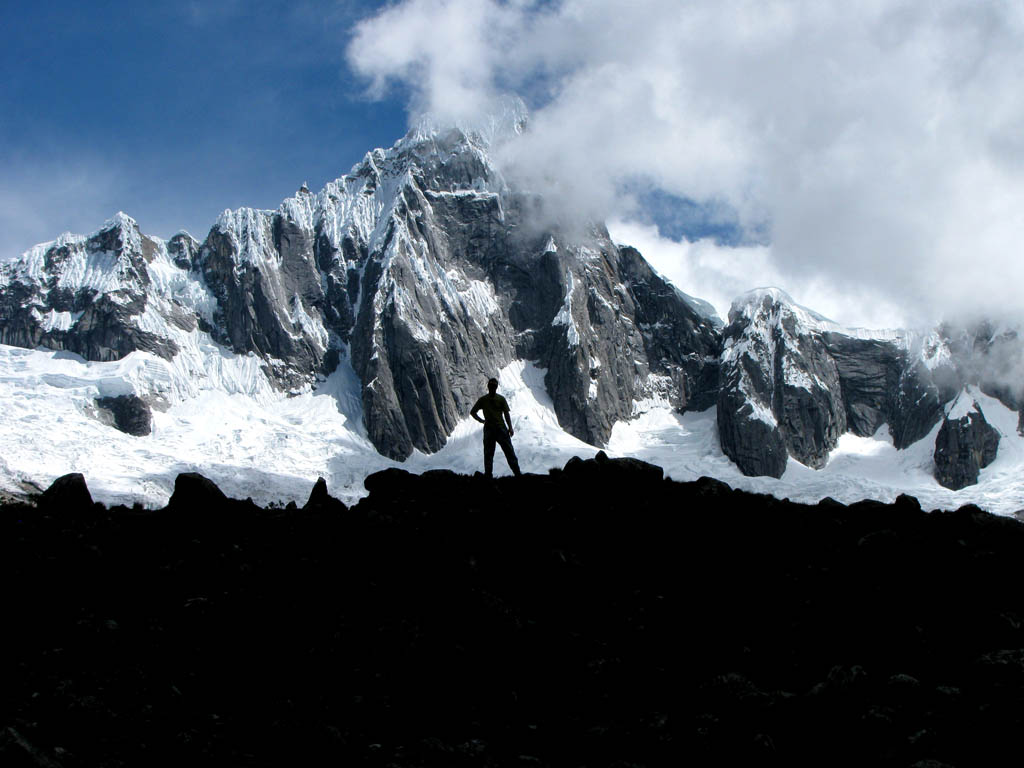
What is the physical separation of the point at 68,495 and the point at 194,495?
15.5 ft

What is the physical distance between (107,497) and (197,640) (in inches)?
6635

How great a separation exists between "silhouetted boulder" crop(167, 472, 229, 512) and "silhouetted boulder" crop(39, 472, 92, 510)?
3087 millimetres

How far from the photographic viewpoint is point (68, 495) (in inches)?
863

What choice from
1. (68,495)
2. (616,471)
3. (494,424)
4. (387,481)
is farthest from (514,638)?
(68,495)

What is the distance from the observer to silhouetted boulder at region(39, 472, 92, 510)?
21328mm

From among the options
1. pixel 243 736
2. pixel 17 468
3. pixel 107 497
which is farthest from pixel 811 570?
pixel 17 468

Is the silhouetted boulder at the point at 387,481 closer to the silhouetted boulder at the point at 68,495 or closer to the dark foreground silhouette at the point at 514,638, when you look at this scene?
the dark foreground silhouette at the point at 514,638

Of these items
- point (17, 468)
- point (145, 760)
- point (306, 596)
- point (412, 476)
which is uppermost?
point (17, 468)

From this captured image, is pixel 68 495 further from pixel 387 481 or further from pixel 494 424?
pixel 494 424

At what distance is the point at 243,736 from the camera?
9.83 meters

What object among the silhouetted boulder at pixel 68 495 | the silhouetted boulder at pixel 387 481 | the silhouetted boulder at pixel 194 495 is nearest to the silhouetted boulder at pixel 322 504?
the silhouetted boulder at pixel 387 481

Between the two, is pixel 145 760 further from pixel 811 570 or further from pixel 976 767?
pixel 811 570

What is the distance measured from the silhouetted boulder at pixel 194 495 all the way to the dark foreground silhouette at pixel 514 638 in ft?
0.72

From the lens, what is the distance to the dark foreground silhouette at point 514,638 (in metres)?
9.56
